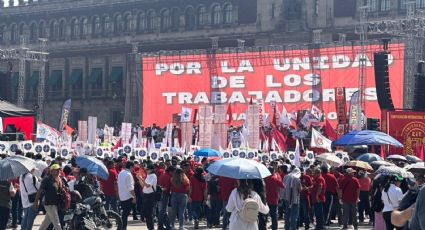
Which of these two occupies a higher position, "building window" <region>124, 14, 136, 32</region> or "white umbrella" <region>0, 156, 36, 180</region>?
"building window" <region>124, 14, 136, 32</region>

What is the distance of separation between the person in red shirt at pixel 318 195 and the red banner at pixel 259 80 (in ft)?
73.8

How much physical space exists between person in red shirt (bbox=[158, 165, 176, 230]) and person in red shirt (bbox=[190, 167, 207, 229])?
3.55ft

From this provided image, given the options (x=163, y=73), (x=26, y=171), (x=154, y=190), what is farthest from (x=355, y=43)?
(x=26, y=171)

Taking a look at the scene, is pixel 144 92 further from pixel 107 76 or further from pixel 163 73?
pixel 107 76

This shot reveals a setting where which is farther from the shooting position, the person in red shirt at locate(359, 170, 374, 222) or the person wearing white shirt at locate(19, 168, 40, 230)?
the person in red shirt at locate(359, 170, 374, 222)

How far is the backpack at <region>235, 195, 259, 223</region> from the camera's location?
11.8m

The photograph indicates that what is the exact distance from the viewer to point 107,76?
2825 inches

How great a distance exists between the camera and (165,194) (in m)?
18.0

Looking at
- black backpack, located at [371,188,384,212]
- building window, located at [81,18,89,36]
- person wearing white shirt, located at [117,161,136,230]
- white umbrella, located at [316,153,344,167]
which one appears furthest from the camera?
building window, located at [81,18,89,36]

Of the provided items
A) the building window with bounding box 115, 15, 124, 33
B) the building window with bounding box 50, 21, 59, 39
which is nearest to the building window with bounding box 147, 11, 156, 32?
the building window with bounding box 115, 15, 124, 33

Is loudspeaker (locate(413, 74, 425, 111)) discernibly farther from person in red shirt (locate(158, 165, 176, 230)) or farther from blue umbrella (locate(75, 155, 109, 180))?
blue umbrella (locate(75, 155, 109, 180))

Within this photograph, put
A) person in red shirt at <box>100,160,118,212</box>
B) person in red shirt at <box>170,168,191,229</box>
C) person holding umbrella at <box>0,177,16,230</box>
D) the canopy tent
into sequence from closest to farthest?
1. person holding umbrella at <box>0,177,16,230</box>
2. person in red shirt at <box>170,168,191,229</box>
3. person in red shirt at <box>100,160,118,212</box>
4. the canopy tent

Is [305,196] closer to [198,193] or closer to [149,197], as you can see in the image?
[198,193]

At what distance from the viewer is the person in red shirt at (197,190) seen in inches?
765
